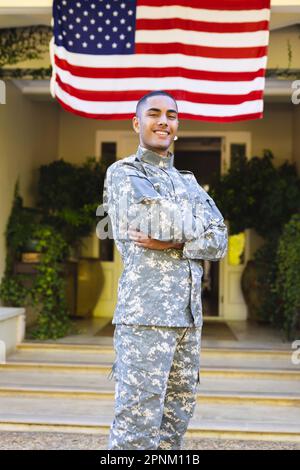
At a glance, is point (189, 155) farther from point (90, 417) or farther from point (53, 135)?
point (90, 417)

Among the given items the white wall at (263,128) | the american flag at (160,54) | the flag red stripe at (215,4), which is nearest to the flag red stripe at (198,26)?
the american flag at (160,54)

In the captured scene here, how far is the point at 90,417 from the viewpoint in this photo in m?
3.89

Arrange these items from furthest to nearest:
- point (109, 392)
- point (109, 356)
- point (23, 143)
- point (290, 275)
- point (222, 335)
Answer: point (23, 143) < point (222, 335) < point (290, 275) < point (109, 356) < point (109, 392)

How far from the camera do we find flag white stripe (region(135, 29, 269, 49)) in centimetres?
455

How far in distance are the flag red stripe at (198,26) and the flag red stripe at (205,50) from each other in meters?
0.13

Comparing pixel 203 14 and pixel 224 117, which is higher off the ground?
pixel 203 14

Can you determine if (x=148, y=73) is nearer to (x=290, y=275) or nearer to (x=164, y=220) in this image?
(x=290, y=275)

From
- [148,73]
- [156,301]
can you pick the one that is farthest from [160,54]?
[156,301]

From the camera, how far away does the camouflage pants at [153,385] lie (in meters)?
2.12

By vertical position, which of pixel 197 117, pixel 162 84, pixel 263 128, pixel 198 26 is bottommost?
pixel 197 117

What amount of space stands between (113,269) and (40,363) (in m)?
3.06

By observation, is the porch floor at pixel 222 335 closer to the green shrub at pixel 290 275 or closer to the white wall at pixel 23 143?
the green shrub at pixel 290 275

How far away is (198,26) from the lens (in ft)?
15.1

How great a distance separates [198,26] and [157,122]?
2.56 meters
